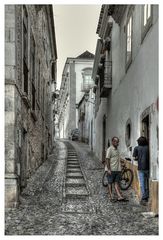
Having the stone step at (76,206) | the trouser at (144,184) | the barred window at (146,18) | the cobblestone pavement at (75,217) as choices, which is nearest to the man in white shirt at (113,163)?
the cobblestone pavement at (75,217)

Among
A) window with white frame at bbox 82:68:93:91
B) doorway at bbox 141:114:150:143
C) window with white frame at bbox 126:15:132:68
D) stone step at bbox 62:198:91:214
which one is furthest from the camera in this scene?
window with white frame at bbox 82:68:93:91

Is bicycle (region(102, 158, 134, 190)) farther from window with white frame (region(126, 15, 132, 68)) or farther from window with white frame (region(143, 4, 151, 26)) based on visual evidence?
window with white frame (region(143, 4, 151, 26))

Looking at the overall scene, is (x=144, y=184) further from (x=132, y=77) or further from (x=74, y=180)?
(x=74, y=180)

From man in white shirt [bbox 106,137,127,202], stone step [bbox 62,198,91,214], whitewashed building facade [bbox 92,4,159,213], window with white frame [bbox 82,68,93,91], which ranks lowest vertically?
stone step [bbox 62,198,91,214]

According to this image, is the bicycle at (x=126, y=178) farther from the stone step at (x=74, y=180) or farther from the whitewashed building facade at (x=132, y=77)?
the stone step at (x=74, y=180)

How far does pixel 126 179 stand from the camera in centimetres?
1188

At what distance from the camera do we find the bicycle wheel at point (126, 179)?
1169 centimetres

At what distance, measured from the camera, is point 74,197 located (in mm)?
11125

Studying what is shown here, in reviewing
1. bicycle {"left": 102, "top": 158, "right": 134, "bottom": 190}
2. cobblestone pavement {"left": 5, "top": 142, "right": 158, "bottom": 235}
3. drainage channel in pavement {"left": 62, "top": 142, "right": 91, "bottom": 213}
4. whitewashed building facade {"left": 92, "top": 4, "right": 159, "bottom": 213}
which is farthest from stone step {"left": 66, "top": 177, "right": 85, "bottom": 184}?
bicycle {"left": 102, "top": 158, "right": 134, "bottom": 190}

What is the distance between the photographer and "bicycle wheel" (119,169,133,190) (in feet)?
38.4

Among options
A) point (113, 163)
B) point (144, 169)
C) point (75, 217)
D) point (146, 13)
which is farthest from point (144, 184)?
point (146, 13)

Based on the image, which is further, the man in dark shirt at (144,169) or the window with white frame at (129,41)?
the window with white frame at (129,41)

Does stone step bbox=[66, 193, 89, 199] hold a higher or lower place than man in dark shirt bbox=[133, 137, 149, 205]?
lower

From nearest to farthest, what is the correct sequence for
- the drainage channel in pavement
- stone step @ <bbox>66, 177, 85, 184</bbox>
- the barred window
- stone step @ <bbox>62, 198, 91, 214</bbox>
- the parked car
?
stone step @ <bbox>62, 198, 91, 214</bbox> → the barred window → the drainage channel in pavement → stone step @ <bbox>66, 177, 85, 184</bbox> → the parked car
